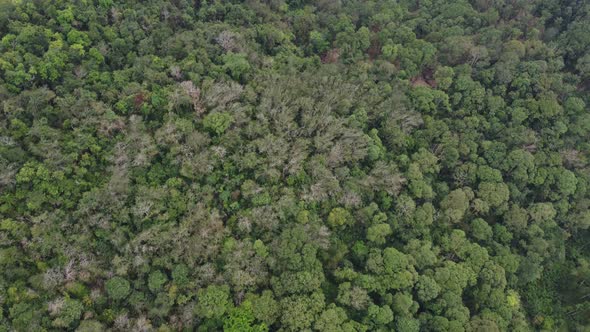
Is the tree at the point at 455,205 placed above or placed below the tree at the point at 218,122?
below

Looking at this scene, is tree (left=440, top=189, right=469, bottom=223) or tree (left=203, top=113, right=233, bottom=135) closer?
tree (left=203, top=113, right=233, bottom=135)

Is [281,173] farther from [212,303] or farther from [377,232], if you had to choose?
[212,303]

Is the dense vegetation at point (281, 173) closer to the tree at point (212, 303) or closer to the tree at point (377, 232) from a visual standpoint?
the tree at point (212, 303)

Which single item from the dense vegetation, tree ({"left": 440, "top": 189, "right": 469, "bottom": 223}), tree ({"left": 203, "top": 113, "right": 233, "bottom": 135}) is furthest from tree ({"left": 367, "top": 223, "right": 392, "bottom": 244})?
tree ({"left": 203, "top": 113, "right": 233, "bottom": 135})

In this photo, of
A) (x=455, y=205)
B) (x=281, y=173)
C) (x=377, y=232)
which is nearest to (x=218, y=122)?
(x=281, y=173)

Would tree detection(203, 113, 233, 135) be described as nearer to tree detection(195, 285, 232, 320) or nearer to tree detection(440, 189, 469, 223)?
tree detection(195, 285, 232, 320)

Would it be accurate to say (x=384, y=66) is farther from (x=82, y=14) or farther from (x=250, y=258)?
(x=82, y=14)

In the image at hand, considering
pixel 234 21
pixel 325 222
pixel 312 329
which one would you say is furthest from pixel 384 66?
pixel 312 329

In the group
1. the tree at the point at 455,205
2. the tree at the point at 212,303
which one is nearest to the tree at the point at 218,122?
the tree at the point at 212,303

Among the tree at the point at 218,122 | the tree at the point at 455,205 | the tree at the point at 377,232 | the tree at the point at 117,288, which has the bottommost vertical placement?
the tree at the point at 117,288
